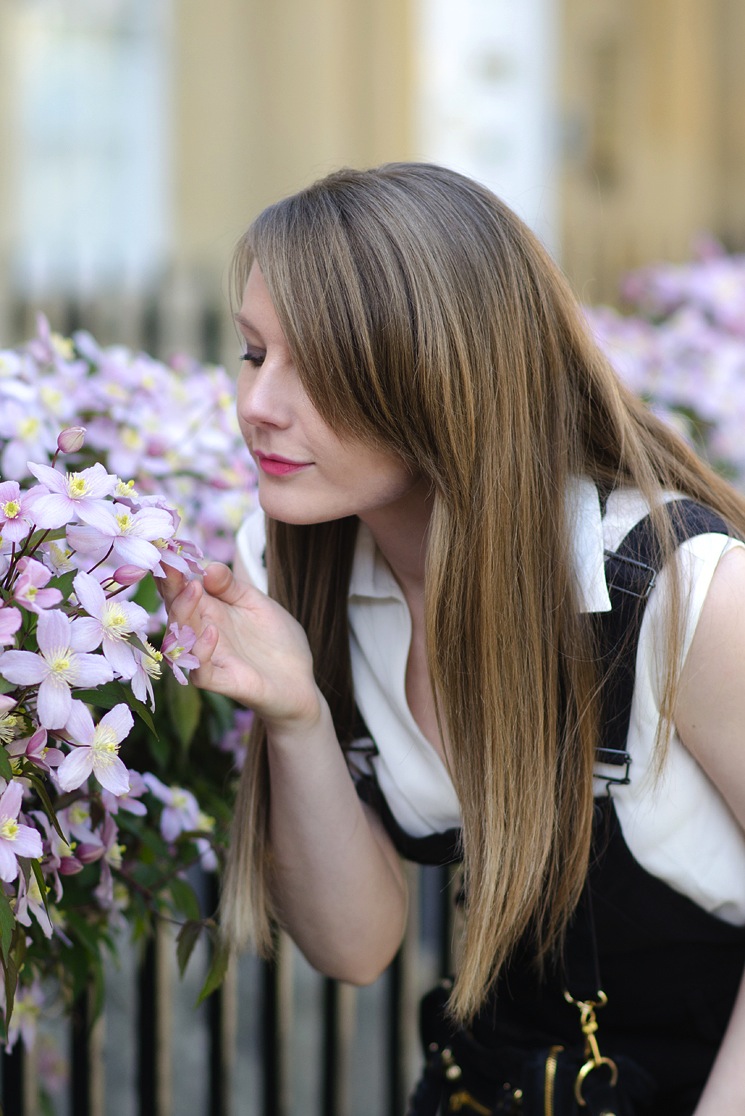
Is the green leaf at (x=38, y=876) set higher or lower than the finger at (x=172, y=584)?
lower

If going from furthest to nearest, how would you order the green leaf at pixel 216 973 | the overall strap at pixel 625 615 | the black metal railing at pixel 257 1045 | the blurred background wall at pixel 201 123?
the blurred background wall at pixel 201 123 → the black metal railing at pixel 257 1045 → the overall strap at pixel 625 615 → the green leaf at pixel 216 973

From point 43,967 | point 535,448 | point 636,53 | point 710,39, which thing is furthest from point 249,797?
point 710,39

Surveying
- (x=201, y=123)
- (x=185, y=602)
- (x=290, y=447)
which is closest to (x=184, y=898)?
(x=185, y=602)

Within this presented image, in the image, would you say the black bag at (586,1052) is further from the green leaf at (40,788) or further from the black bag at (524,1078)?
the green leaf at (40,788)

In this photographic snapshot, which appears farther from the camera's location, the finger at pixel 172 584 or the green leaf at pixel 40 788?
the finger at pixel 172 584

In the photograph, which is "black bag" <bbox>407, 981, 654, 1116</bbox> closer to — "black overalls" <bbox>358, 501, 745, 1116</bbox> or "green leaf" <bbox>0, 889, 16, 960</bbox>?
"black overalls" <bbox>358, 501, 745, 1116</bbox>

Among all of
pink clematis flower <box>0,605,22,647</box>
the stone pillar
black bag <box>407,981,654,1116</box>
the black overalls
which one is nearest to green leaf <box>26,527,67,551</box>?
pink clematis flower <box>0,605,22,647</box>

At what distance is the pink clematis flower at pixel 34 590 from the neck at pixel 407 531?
605 mm

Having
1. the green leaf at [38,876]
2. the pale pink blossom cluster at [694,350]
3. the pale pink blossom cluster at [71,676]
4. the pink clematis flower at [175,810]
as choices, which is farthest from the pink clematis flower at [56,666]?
the pale pink blossom cluster at [694,350]

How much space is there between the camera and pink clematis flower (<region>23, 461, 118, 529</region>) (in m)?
1.15

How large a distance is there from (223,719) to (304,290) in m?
0.65

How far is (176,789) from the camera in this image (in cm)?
167

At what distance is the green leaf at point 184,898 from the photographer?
1.60 metres

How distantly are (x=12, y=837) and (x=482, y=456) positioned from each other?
2.21 ft
